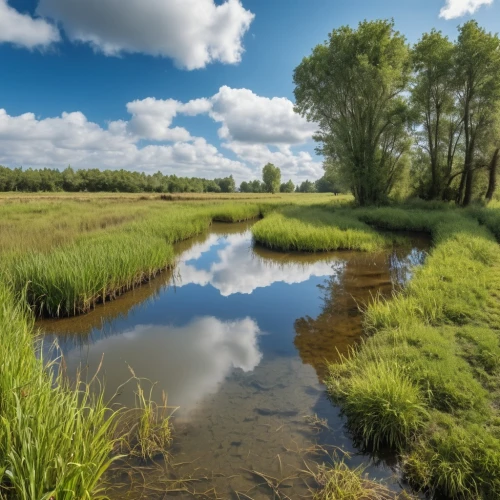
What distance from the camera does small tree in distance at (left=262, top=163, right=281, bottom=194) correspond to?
103 metres

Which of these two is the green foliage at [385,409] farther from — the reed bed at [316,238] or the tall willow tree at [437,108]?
the tall willow tree at [437,108]

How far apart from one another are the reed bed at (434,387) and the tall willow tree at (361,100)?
2126cm

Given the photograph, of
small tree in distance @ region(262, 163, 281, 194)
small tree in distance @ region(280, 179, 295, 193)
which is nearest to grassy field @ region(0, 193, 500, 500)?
small tree in distance @ region(262, 163, 281, 194)

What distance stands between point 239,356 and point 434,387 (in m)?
3.13

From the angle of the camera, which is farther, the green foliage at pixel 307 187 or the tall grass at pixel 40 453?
the green foliage at pixel 307 187

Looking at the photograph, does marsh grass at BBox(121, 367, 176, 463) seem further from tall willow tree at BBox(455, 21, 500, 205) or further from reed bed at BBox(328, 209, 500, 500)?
tall willow tree at BBox(455, 21, 500, 205)

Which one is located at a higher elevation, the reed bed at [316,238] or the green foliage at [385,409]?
the reed bed at [316,238]

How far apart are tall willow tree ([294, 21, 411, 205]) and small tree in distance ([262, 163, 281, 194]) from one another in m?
74.4

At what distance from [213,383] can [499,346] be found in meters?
4.50

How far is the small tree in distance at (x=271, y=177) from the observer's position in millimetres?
103188

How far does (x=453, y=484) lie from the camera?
9.37ft

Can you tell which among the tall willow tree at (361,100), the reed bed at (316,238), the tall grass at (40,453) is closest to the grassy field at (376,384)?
the tall grass at (40,453)

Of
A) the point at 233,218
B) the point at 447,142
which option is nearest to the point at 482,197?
the point at 447,142

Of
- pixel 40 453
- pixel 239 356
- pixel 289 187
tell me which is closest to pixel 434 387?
pixel 239 356
